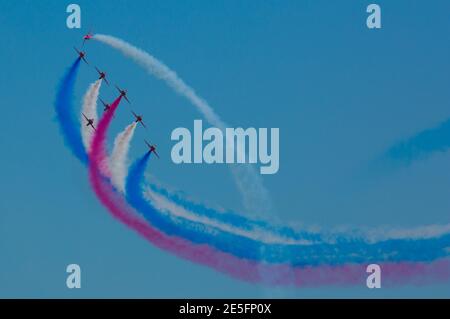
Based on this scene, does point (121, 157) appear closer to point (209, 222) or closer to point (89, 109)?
point (89, 109)

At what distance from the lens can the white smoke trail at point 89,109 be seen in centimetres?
1193

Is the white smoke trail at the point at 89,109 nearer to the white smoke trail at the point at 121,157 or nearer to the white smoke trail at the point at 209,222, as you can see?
the white smoke trail at the point at 121,157

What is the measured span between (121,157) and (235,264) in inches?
41.1

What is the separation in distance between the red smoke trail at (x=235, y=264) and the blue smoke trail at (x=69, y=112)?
10 centimetres

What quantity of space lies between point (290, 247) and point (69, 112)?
5.67ft

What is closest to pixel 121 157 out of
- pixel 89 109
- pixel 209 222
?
pixel 89 109

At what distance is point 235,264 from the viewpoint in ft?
39.0

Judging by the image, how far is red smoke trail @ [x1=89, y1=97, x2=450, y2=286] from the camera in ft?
38.8

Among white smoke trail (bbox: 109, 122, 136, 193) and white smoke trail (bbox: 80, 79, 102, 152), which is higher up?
white smoke trail (bbox: 80, 79, 102, 152)

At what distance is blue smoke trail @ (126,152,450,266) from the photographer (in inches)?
467

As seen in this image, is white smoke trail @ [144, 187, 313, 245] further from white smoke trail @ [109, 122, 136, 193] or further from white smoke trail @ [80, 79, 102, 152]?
white smoke trail @ [80, 79, 102, 152]

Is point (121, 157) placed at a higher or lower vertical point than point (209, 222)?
higher

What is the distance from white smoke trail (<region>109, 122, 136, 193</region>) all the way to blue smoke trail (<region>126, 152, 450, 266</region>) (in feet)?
0.18
